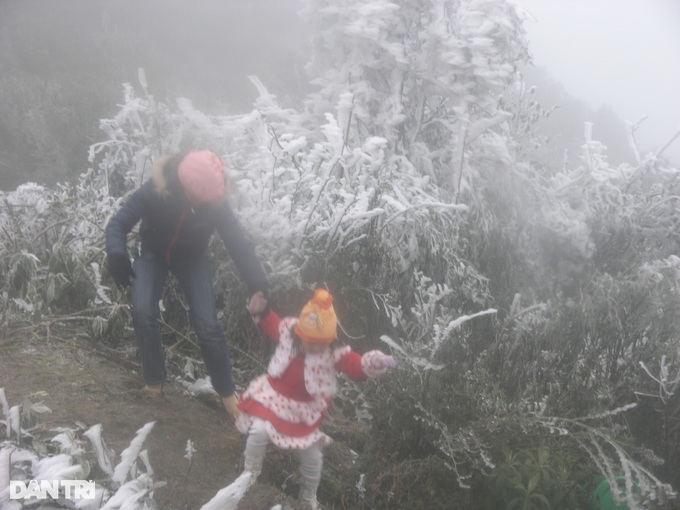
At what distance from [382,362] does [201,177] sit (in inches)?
48.4

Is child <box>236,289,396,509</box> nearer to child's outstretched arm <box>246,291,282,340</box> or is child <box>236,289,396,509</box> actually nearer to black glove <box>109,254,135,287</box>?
child's outstretched arm <box>246,291,282,340</box>

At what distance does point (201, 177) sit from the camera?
2557 millimetres

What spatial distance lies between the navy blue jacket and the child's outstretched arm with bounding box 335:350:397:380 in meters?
0.65

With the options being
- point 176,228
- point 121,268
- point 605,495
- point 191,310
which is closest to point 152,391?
point 191,310

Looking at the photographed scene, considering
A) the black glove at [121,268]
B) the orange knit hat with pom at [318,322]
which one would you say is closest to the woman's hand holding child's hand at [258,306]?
the orange knit hat with pom at [318,322]

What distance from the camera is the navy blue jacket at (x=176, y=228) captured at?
2.70m

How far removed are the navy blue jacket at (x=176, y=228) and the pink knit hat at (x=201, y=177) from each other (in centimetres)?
10

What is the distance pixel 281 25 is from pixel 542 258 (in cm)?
1920

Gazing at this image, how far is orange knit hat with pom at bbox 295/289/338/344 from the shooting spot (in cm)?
235

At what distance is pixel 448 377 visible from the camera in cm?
326

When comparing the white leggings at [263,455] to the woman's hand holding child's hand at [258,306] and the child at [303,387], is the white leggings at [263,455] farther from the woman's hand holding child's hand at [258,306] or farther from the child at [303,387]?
the woman's hand holding child's hand at [258,306]

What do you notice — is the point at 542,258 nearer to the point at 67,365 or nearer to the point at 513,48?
the point at 513,48

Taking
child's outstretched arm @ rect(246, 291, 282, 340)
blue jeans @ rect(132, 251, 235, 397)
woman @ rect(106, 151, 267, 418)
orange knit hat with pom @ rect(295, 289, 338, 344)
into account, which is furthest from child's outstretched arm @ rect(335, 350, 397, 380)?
blue jeans @ rect(132, 251, 235, 397)

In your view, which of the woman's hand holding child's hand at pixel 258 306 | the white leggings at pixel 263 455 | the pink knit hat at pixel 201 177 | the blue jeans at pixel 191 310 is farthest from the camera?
the blue jeans at pixel 191 310
